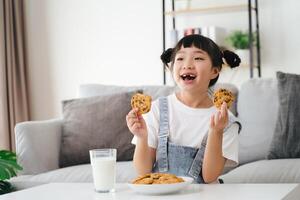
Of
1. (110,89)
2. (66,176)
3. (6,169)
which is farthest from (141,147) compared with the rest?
(110,89)

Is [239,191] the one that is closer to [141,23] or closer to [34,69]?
[141,23]

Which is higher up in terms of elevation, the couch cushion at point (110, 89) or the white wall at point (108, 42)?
the white wall at point (108, 42)

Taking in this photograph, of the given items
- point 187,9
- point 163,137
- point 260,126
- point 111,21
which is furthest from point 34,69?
point 163,137

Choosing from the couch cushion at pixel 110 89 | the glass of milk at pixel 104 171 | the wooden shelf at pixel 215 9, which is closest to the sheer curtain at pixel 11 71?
the wooden shelf at pixel 215 9

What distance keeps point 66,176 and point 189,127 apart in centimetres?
97

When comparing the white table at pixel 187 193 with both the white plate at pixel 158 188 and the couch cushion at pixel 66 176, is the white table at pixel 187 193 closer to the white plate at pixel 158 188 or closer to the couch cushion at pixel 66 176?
the white plate at pixel 158 188

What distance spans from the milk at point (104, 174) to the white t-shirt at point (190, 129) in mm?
323

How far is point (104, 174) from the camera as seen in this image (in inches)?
62.2

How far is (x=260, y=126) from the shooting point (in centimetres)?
285

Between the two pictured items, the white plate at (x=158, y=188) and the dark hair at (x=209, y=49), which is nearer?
the white plate at (x=158, y=188)

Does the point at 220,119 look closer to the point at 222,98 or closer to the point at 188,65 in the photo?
the point at 222,98

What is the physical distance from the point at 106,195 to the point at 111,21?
3141 millimetres

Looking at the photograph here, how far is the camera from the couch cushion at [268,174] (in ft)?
7.48

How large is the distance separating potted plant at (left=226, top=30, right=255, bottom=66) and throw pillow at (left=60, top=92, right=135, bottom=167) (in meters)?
1.25
